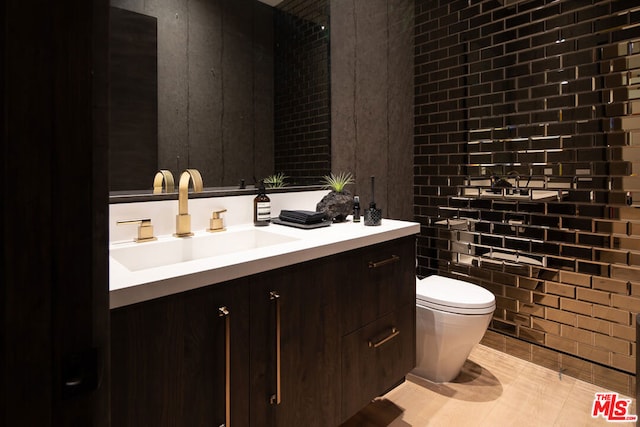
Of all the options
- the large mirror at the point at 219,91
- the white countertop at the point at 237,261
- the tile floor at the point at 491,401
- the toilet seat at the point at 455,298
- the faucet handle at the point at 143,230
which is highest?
the large mirror at the point at 219,91

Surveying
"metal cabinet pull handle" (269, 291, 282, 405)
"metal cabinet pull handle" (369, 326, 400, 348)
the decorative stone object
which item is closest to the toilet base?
"metal cabinet pull handle" (369, 326, 400, 348)

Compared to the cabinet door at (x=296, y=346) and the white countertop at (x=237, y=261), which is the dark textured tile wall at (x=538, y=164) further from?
the cabinet door at (x=296, y=346)

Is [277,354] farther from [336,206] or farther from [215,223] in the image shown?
[336,206]

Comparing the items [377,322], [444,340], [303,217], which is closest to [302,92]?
[303,217]

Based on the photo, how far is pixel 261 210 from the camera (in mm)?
1820

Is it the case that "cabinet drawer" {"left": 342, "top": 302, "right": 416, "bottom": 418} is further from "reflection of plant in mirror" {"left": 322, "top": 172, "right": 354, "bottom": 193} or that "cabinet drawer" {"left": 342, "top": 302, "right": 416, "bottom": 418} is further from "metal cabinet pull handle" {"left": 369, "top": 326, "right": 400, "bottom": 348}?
"reflection of plant in mirror" {"left": 322, "top": 172, "right": 354, "bottom": 193}

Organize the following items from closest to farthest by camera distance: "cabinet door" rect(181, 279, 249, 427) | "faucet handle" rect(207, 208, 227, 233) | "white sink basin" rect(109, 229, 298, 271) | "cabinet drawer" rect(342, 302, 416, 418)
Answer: "cabinet door" rect(181, 279, 249, 427), "white sink basin" rect(109, 229, 298, 271), "cabinet drawer" rect(342, 302, 416, 418), "faucet handle" rect(207, 208, 227, 233)

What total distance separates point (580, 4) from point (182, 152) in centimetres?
244

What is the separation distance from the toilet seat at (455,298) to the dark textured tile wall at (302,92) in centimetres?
91

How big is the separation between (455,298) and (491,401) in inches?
22.5

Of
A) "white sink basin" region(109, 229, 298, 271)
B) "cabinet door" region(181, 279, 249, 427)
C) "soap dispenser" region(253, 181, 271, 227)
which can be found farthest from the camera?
"soap dispenser" region(253, 181, 271, 227)

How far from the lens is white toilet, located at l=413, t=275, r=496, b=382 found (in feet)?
6.59

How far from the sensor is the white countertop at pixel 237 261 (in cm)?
95

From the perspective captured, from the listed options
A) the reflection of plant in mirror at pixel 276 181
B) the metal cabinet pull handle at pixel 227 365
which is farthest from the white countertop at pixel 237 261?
the reflection of plant in mirror at pixel 276 181
